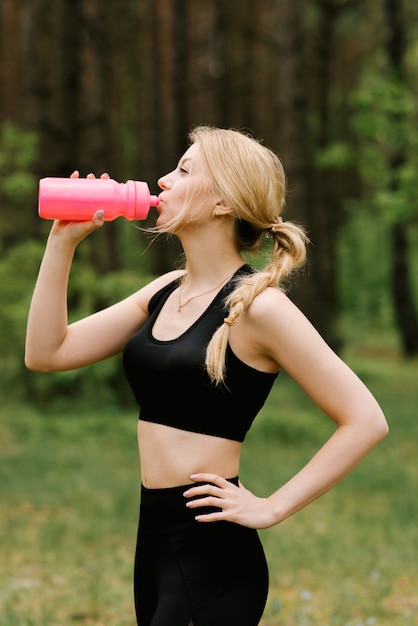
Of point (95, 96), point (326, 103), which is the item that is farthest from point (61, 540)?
point (326, 103)

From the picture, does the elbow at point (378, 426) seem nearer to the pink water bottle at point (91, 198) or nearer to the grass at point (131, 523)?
the pink water bottle at point (91, 198)

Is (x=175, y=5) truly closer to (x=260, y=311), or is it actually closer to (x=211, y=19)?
(x=211, y=19)

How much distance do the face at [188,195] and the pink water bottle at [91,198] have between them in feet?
0.36

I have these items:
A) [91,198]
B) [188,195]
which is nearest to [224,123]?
[188,195]

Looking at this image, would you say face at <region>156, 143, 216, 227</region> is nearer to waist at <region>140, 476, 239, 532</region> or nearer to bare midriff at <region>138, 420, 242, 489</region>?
bare midriff at <region>138, 420, 242, 489</region>

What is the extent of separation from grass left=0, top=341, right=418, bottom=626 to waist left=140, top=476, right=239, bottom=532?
244 cm

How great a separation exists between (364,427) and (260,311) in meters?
0.45

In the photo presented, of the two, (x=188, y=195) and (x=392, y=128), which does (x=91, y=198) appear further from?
(x=392, y=128)

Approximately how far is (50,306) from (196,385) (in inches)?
24.0

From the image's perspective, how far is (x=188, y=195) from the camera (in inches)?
119

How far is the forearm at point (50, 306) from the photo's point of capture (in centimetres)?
312

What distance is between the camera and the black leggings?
2861 mm

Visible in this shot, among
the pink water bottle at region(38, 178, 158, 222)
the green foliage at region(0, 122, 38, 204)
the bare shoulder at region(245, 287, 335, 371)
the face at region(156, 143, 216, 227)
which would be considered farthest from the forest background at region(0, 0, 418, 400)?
the bare shoulder at region(245, 287, 335, 371)

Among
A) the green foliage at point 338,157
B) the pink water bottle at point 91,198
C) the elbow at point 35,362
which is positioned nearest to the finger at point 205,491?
the elbow at point 35,362
